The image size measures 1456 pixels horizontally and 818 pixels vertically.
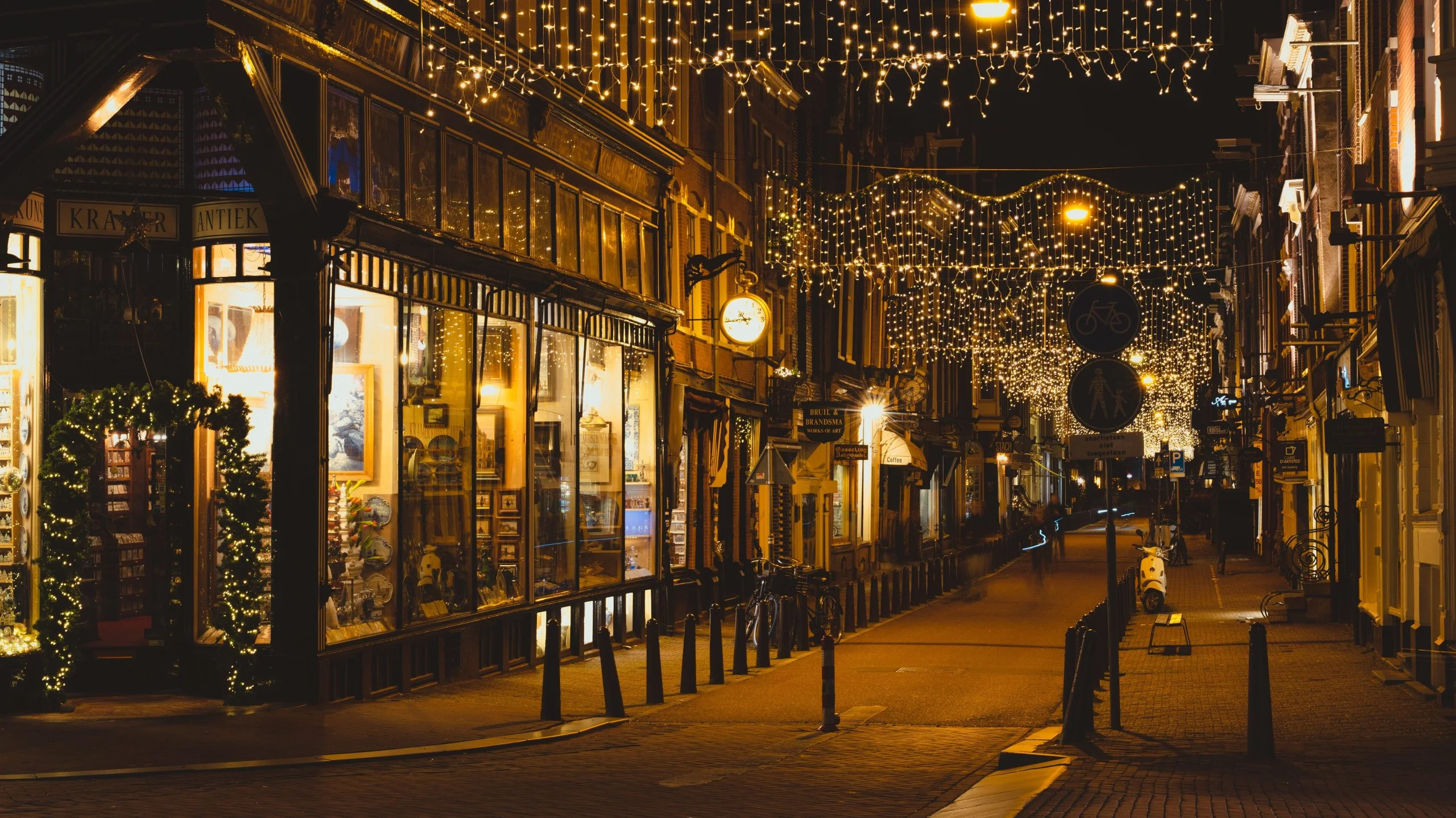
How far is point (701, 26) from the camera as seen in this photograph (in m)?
28.1

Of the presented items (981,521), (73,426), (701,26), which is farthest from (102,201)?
(981,521)

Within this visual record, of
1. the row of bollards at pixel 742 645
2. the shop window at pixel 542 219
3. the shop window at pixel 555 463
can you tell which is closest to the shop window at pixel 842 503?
the row of bollards at pixel 742 645

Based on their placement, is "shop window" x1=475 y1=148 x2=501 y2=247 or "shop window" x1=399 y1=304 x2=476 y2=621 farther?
"shop window" x1=475 y1=148 x2=501 y2=247

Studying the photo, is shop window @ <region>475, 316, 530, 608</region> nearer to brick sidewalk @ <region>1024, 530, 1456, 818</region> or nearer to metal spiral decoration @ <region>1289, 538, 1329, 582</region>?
brick sidewalk @ <region>1024, 530, 1456, 818</region>

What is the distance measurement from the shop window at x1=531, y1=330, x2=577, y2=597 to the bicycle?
26.6 feet

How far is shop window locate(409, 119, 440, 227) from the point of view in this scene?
16578mm

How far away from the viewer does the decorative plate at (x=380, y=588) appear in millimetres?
15727

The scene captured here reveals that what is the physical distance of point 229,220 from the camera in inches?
579

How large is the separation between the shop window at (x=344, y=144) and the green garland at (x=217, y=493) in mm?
2251

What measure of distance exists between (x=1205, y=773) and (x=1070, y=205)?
2047 centimetres

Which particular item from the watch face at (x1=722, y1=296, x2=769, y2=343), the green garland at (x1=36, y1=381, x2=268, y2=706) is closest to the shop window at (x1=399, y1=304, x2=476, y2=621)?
the green garland at (x1=36, y1=381, x2=268, y2=706)

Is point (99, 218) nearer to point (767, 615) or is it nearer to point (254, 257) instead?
point (254, 257)

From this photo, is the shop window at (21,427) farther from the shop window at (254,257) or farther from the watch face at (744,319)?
the watch face at (744,319)

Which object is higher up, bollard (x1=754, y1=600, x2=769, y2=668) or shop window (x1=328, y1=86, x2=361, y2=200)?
shop window (x1=328, y1=86, x2=361, y2=200)
